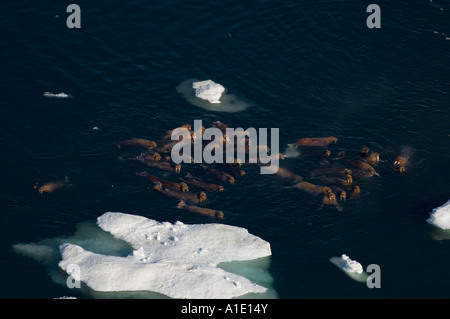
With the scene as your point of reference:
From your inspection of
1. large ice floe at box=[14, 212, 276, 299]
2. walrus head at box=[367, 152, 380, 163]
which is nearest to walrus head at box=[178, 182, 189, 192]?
large ice floe at box=[14, 212, 276, 299]

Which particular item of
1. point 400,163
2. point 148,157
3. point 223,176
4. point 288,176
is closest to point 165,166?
point 148,157

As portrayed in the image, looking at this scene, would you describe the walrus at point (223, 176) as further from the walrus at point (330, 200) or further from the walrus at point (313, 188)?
the walrus at point (330, 200)

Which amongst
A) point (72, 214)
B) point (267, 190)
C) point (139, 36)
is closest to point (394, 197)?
point (267, 190)

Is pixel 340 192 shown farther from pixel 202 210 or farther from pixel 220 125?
pixel 220 125

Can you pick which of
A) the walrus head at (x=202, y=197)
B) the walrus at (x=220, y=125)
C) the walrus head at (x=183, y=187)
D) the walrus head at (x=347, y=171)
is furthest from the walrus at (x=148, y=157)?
the walrus head at (x=347, y=171)

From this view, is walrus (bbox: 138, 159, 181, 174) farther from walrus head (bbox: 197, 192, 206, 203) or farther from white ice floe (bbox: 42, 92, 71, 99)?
white ice floe (bbox: 42, 92, 71, 99)

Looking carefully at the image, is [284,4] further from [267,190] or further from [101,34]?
[267,190]
